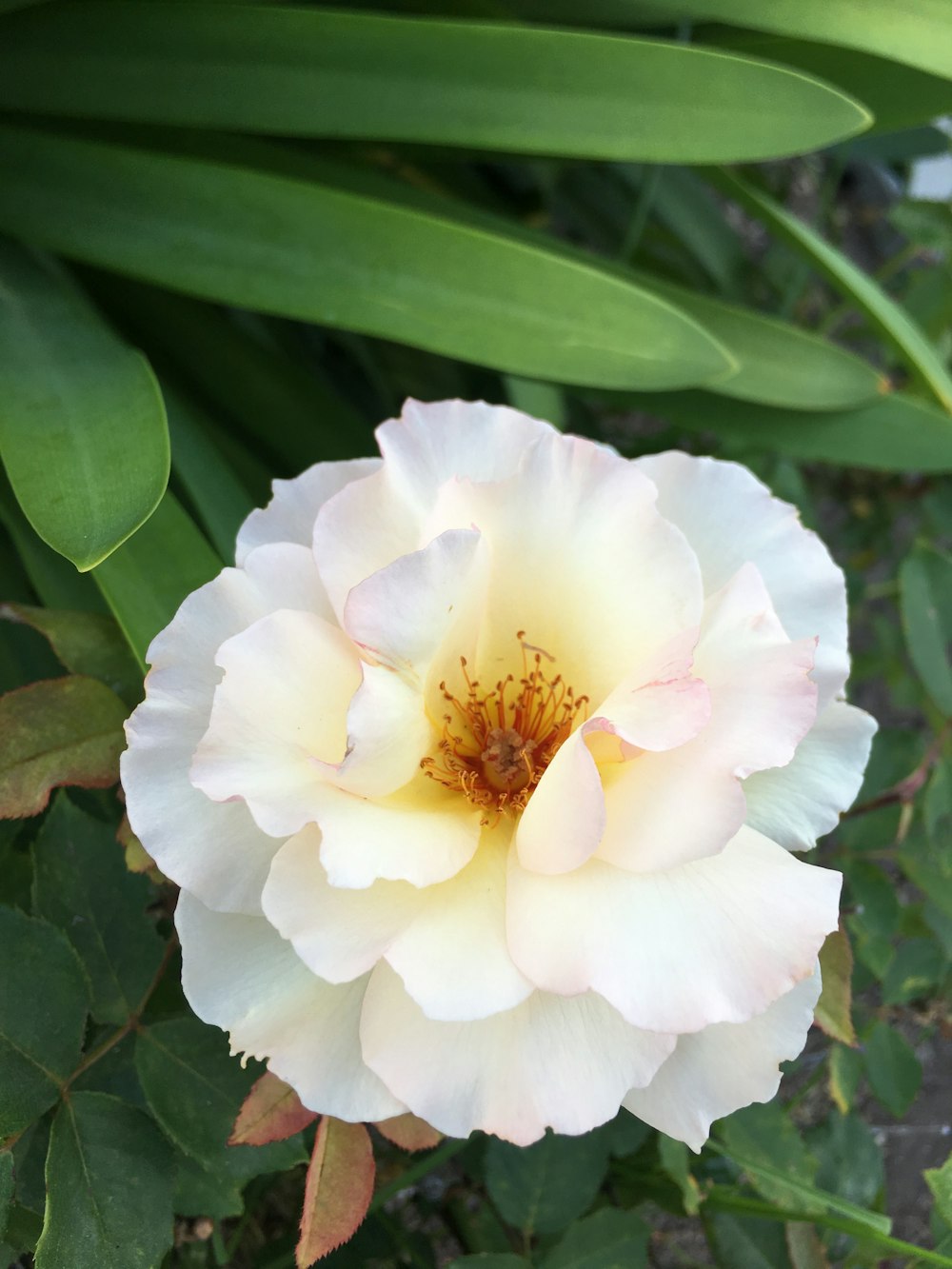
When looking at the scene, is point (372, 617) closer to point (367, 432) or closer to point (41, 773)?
point (41, 773)

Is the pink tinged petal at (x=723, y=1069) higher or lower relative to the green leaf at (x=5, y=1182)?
higher

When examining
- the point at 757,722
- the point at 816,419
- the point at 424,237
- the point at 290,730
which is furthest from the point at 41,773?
the point at 816,419

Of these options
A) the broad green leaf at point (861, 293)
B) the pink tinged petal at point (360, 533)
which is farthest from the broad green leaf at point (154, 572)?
the broad green leaf at point (861, 293)

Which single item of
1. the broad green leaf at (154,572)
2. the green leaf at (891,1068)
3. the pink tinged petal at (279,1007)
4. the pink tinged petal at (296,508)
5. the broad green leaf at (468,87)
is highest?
the broad green leaf at (468,87)

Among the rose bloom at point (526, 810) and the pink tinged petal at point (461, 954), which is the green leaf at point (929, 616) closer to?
the rose bloom at point (526, 810)

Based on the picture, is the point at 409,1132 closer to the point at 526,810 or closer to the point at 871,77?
the point at 526,810

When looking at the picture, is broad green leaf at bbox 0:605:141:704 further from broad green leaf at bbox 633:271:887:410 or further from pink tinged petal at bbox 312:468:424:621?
broad green leaf at bbox 633:271:887:410
